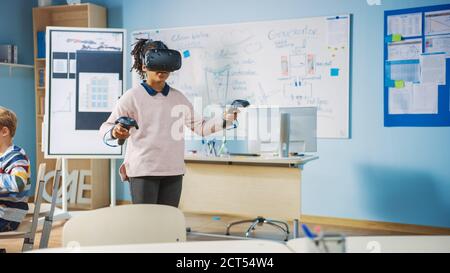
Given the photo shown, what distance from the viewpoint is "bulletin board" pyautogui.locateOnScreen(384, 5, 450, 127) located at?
13.4ft

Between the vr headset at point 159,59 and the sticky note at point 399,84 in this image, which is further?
the sticky note at point 399,84

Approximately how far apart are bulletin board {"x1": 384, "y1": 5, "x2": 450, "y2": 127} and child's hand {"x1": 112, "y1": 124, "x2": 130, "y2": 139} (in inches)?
115

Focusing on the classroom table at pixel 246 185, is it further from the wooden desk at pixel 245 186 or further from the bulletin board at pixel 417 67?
the bulletin board at pixel 417 67

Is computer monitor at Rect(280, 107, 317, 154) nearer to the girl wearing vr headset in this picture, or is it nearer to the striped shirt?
the girl wearing vr headset

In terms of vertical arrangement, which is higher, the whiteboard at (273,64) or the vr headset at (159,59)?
the whiteboard at (273,64)

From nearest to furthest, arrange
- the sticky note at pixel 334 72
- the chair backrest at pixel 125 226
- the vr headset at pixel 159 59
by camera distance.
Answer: the chair backrest at pixel 125 226
the vr headset at pixel 159 59
the sticky note at pixel 334 72

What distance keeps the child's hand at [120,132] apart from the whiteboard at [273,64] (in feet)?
9.30

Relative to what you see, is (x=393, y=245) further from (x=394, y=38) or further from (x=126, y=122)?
(x=394, y=38)

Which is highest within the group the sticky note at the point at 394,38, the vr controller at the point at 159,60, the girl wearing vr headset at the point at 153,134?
the sticky note at the point at 394,38

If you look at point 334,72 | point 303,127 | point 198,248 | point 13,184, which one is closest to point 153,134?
point 13,184

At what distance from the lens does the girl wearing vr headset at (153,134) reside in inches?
88.5

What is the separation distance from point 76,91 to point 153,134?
223 centimetres

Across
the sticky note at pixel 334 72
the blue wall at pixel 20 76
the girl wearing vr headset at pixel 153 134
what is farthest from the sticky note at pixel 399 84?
the blue wall at pixel 20 76

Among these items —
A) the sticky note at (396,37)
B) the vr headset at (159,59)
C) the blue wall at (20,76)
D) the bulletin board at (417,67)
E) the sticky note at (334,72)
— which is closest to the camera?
the vr headset at (159,59)
